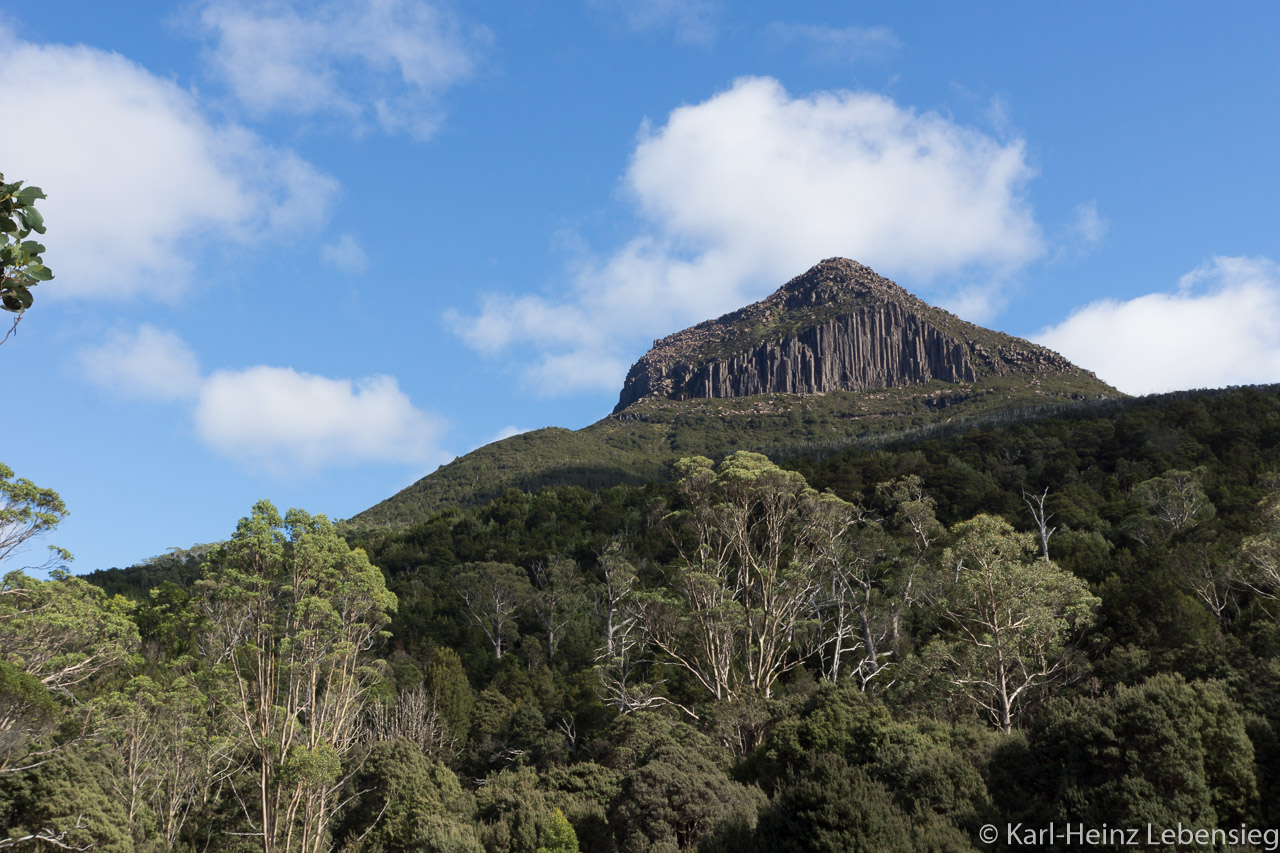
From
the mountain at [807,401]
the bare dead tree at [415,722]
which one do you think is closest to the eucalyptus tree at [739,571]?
the bare dead tree at [415,722]

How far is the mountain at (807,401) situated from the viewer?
113938 millimetres

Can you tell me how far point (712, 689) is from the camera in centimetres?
2708

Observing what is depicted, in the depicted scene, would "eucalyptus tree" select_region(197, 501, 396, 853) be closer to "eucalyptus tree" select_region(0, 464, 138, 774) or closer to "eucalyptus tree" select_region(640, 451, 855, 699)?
"eucalyptus tree" select_region(0, 464, 138, 774)

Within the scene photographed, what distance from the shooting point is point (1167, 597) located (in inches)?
1123

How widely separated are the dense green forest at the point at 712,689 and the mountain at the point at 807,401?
5470cm

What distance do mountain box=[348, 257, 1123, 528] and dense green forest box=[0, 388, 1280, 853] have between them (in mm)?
54698

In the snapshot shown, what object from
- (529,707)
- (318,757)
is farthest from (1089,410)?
(318,757)

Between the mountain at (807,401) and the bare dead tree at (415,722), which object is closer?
the bare dead tree at (415,722)

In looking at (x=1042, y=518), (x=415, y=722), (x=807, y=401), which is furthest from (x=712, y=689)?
(x=807, y=401)

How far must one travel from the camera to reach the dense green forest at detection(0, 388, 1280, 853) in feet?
47.2

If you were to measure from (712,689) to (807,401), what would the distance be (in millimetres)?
150510

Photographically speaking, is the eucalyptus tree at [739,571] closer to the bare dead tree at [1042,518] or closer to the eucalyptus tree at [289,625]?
the bare dead tree at [1042,518]

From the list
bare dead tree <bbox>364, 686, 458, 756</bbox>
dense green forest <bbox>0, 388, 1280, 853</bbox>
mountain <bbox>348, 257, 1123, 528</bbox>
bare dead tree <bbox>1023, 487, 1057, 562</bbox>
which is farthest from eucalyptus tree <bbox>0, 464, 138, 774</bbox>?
mountain <bbox>348, 257, 1123, 528</bbox>

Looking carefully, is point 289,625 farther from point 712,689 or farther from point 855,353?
point 855,353
